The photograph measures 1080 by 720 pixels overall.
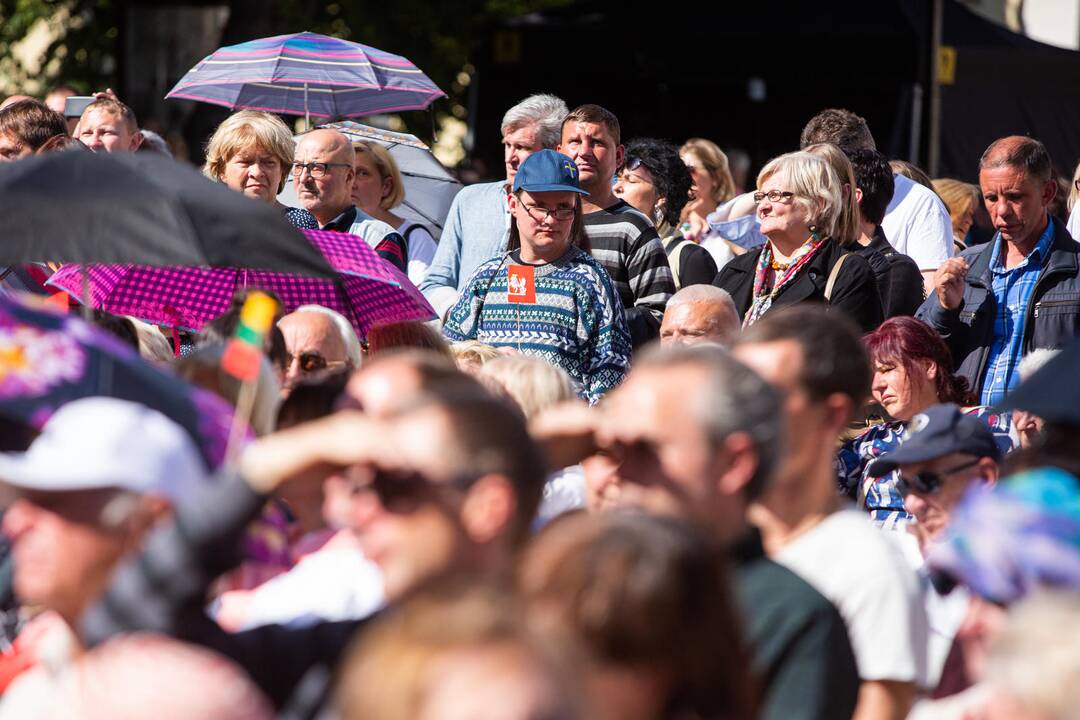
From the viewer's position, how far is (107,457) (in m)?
2.66

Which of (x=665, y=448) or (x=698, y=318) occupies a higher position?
(x=665, y=448)

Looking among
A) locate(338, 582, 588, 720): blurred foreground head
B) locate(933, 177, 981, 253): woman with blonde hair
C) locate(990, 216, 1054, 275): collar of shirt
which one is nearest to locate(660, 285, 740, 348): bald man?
locate(990, 216, 1054, 275): collar of shirt

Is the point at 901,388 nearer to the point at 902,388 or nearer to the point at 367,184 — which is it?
the point at 902,388

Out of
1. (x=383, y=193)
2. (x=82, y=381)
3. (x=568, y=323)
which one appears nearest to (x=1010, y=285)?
(x=568, y=323)

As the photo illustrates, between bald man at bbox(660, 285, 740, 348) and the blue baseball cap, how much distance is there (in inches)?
29.4

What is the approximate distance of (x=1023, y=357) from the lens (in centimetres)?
662

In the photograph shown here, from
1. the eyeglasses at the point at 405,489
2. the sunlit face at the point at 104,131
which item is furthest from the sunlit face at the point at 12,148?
the eyeglasses at the point at 405,489

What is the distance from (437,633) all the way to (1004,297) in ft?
17.2

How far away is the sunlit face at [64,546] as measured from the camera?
265cm

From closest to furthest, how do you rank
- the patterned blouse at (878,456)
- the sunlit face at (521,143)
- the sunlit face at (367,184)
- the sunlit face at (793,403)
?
the sunlit face at (793,403) → the patterned blouse at (878,456) → the sunlit face at (521,143) → the sunlit face at (367,184)

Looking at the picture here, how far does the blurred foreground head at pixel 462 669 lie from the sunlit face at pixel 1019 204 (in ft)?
17.2

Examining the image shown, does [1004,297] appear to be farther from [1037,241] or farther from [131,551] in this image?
[131,551]

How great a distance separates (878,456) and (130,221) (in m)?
2.54

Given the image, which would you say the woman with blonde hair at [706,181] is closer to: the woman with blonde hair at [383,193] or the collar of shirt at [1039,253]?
the woman with blonde hair at [383,193]
